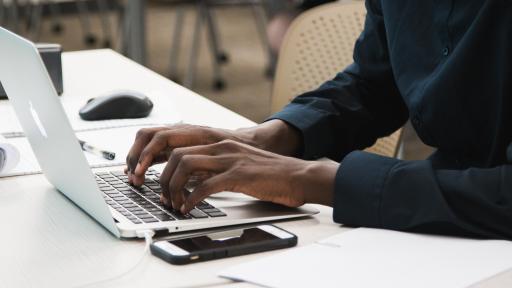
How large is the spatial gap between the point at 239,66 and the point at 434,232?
4795mm

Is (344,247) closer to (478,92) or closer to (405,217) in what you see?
(405,217)

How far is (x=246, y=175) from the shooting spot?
114 cm

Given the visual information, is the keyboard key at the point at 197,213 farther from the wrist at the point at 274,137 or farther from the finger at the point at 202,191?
the wrist at the point at 274,137

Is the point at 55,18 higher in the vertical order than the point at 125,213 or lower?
lower

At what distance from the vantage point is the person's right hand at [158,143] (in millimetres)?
1228

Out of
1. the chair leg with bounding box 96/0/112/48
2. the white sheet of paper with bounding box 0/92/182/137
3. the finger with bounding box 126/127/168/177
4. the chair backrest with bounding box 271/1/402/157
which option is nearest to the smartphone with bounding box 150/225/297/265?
the finger with bounding box 126/127/168/177

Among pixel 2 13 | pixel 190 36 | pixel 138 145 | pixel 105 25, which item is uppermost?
pixel 138 145

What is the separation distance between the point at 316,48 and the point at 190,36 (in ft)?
15.8

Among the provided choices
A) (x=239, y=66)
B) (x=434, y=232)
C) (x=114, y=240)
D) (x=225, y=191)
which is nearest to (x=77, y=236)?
(x=114, y=240)

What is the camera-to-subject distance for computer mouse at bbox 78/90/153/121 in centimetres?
163

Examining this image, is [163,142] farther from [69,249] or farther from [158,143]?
[69,249]

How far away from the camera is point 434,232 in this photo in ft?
3.66

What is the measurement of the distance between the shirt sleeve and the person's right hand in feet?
0.72

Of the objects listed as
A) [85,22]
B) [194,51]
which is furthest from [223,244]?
[85,22]
